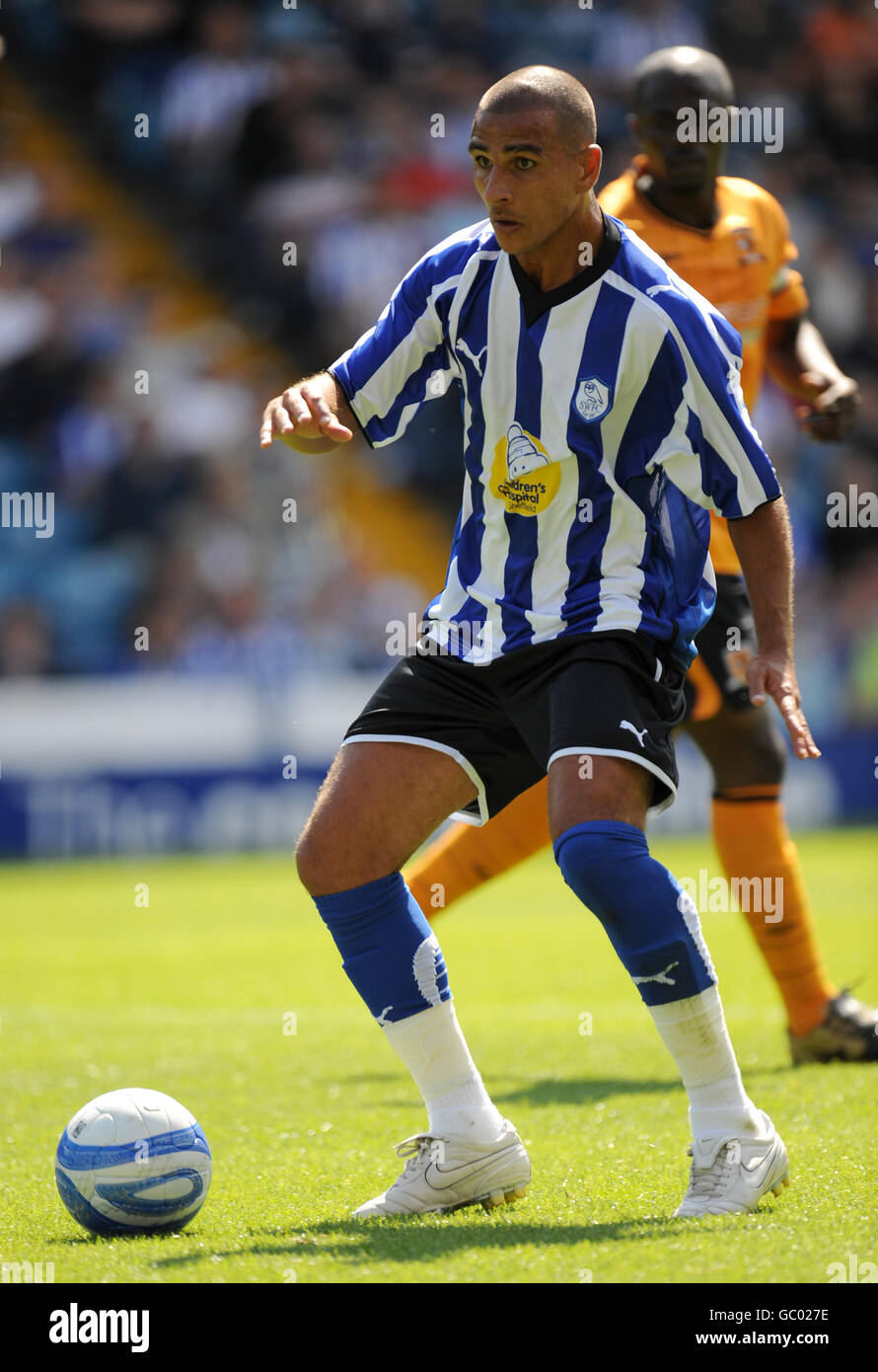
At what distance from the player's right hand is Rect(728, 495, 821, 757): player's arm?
2.76ft

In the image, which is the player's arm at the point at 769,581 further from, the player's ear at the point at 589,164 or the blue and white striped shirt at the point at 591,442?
→ the player's ear at the point at 589,164

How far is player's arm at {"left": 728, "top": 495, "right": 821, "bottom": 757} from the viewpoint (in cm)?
341

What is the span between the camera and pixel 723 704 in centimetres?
501

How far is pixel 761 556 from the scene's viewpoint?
11.4ft

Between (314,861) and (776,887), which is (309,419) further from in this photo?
(776,887)

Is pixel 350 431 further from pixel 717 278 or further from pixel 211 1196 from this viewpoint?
pixel 717 278

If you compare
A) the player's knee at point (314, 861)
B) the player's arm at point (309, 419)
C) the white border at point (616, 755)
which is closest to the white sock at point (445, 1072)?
the player's knee at point (314, 861)

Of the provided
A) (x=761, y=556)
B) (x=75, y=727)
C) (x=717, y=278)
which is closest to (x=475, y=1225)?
(x=761, y=556)

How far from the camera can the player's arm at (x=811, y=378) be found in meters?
4.92

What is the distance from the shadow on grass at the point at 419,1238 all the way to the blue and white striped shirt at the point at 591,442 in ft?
3.72

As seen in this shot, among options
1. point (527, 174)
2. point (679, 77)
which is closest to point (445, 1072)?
point (527, 174)

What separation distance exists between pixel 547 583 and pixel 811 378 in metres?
2.01

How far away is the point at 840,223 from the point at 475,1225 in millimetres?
14732

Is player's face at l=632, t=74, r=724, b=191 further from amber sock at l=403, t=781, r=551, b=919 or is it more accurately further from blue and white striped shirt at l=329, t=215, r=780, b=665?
amber sock at l=403, t=781, r=551, b=919
